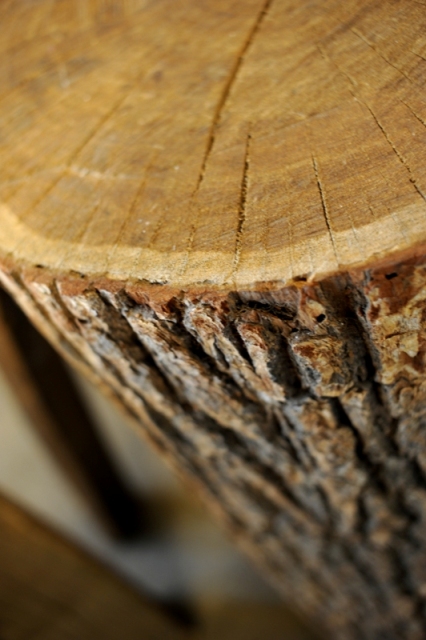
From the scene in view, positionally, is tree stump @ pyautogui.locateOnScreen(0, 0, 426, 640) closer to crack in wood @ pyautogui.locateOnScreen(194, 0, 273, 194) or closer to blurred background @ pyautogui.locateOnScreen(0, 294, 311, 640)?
crack in wood @ pyautogui.locateOnScreen(194, 0, 273, 194)

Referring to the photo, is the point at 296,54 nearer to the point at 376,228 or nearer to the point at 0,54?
the point at 376,228

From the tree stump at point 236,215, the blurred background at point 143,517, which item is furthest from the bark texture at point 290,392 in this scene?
the blurred background at point 143,517

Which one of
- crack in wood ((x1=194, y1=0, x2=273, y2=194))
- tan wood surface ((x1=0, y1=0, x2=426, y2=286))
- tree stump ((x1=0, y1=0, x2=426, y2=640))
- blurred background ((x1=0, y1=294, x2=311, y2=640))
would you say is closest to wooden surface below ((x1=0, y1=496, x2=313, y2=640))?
blurred background ((x1=0, y1=294, x2=311, y2=640))

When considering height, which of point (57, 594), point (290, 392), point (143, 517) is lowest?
point (143, 517)

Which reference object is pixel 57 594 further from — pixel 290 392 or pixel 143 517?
pixel 290 392

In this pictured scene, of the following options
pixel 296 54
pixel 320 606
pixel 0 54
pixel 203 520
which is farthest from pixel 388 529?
pixel 203 520

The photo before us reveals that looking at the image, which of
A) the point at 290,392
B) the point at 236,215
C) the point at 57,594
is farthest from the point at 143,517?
the point at 236,215

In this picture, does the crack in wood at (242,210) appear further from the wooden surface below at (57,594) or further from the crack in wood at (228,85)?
the wooden surface below at (57,594)

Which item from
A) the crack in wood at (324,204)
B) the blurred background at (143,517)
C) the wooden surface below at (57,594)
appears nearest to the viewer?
the crack in wood at (324,204)

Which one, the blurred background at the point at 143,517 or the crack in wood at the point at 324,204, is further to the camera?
the blurred background at the point at 143,517
